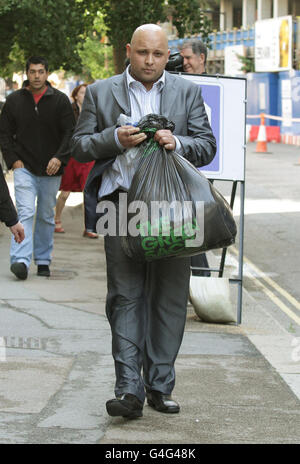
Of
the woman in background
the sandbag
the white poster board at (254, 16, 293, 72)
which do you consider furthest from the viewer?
the white poster board at (254, 16, 293, 72)

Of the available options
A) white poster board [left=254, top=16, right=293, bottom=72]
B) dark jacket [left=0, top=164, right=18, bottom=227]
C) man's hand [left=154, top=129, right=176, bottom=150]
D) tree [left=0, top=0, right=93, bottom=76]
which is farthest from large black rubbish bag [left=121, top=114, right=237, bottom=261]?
white poster board [left=254, top=16, right=293, bottom=72]

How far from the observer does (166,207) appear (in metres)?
4.35

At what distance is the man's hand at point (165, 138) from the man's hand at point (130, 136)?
0.06 m

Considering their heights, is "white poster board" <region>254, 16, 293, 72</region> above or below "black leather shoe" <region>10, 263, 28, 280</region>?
above

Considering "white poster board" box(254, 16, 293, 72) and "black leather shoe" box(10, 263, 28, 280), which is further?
"white poster board" box(254, 16, 293, 72)

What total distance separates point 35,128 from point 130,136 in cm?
448

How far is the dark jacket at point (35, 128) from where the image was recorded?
8.68m

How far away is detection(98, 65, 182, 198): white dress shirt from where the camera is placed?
461 cm

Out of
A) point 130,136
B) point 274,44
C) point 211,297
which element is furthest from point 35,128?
point 274,44

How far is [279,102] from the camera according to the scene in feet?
140

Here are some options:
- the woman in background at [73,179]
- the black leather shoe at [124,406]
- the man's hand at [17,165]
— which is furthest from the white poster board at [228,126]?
the woman in background at [73,179]

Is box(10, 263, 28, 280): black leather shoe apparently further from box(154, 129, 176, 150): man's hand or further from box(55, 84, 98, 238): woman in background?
box(154, 129, 176, 150): man's hand

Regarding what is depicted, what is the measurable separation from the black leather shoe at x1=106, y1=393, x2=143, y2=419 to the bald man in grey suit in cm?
2

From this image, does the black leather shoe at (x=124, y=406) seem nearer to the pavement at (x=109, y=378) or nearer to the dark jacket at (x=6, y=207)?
the pavement at (x=109, y=378)
